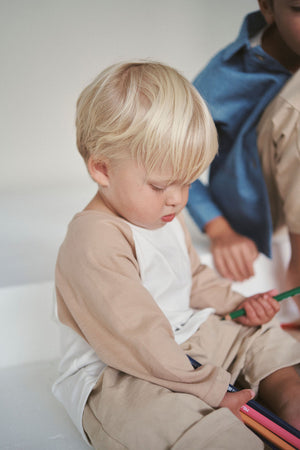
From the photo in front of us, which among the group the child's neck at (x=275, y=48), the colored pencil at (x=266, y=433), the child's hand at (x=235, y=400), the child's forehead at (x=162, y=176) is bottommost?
the colored pencil at (x=266, y=433)

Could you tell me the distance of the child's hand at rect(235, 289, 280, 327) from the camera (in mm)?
761

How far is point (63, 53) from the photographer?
5.07 feet

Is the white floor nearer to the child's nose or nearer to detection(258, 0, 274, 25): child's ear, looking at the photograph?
the child's nose

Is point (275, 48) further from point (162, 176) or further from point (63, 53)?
point (63, 53)

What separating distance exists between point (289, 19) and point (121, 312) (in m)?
0.49

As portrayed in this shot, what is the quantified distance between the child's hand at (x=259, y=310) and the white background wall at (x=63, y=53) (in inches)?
28.7

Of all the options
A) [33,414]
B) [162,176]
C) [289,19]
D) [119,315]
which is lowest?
[33,414]

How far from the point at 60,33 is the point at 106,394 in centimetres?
119

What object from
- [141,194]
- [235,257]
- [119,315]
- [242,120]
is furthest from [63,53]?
[119,315]

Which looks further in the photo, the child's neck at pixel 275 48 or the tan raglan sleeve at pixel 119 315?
the child's neck at pixel 275 48

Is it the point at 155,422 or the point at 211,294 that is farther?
the point at 211,294

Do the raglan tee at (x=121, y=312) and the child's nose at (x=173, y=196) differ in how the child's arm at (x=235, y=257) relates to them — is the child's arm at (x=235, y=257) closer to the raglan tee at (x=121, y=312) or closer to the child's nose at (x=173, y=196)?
A: the raglan tee at (x=121, y=312)

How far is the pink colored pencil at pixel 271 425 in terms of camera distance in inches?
23.3

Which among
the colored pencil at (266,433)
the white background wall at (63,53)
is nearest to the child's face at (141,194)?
the colored pencil at (266,433)
